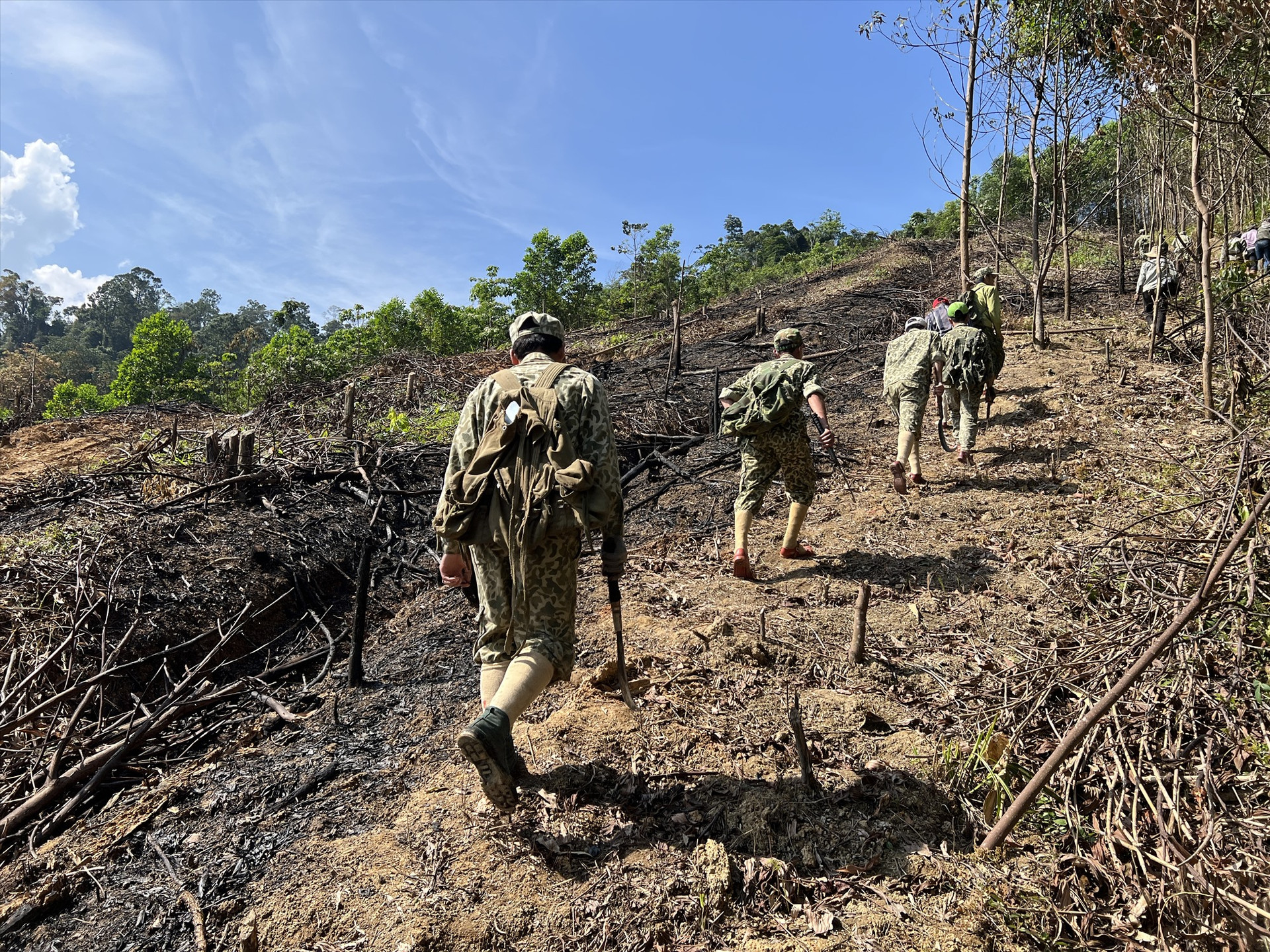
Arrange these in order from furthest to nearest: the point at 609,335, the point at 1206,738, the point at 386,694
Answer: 1. the point at 609,335
2. the point at 386,694
3. the point at 1206,738

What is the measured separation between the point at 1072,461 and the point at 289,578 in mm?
7198

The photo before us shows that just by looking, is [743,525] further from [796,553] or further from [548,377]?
[548,377]

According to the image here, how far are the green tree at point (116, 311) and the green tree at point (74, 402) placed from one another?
205 feet

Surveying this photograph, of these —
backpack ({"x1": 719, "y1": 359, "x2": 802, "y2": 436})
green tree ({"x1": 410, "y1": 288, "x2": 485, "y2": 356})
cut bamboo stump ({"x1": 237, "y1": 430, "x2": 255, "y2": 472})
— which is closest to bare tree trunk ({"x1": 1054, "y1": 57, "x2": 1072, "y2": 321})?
backpack ({"x1": 719, "y1": 359, "x2": 802, "y2": 436})

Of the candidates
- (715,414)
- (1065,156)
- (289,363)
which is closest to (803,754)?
(715,414)

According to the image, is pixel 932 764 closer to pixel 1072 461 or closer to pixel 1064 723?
pixel 1064 723

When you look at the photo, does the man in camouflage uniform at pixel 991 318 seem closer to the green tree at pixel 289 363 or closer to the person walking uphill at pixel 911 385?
the person walking uphill at pixel 911 385

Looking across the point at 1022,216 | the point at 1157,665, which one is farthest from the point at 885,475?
the point at 1022,216

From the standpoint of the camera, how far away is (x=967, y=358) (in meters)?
6.81

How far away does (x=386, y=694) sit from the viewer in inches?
166

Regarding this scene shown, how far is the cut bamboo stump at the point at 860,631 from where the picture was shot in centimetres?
373

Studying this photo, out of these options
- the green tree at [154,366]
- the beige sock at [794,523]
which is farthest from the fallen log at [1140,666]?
the green tree at [154,366]

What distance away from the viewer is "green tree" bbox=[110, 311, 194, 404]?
103 feet

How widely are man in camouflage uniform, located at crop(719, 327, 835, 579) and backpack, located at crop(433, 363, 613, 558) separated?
2500 millimetres
